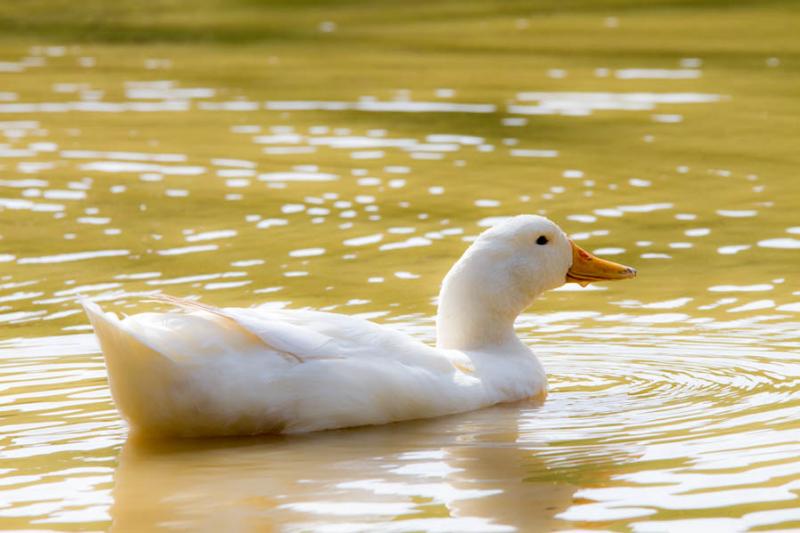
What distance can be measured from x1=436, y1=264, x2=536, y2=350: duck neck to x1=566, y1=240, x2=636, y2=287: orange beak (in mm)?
470

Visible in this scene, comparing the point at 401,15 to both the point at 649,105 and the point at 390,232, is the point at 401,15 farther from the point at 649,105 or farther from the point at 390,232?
the point at 390,232

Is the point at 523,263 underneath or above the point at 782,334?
above

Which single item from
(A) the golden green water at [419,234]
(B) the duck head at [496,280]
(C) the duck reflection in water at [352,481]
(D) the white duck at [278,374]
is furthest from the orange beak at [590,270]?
(C) the duck reflection in water at [352,481]

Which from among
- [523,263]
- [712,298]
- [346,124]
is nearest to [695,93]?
[346,124]

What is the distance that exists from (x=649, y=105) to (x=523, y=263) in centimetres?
966

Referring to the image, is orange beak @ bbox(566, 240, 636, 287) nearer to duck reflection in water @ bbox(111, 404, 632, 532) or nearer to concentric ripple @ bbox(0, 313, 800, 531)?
concentric ripple @ bbox(0, 313, 800, 531)

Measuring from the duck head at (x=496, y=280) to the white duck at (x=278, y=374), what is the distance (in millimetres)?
210

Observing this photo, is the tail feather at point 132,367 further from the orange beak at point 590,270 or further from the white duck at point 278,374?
the orange beak at point 590,270

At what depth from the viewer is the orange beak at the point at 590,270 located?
359 inches

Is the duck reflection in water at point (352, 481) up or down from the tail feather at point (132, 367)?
down

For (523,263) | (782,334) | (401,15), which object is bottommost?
(782,334)

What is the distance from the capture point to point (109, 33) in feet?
83.4

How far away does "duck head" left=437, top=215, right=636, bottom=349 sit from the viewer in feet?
28.4

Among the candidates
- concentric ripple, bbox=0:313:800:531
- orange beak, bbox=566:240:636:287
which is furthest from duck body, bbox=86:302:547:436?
orange beak, bbox=566:240:636:287
